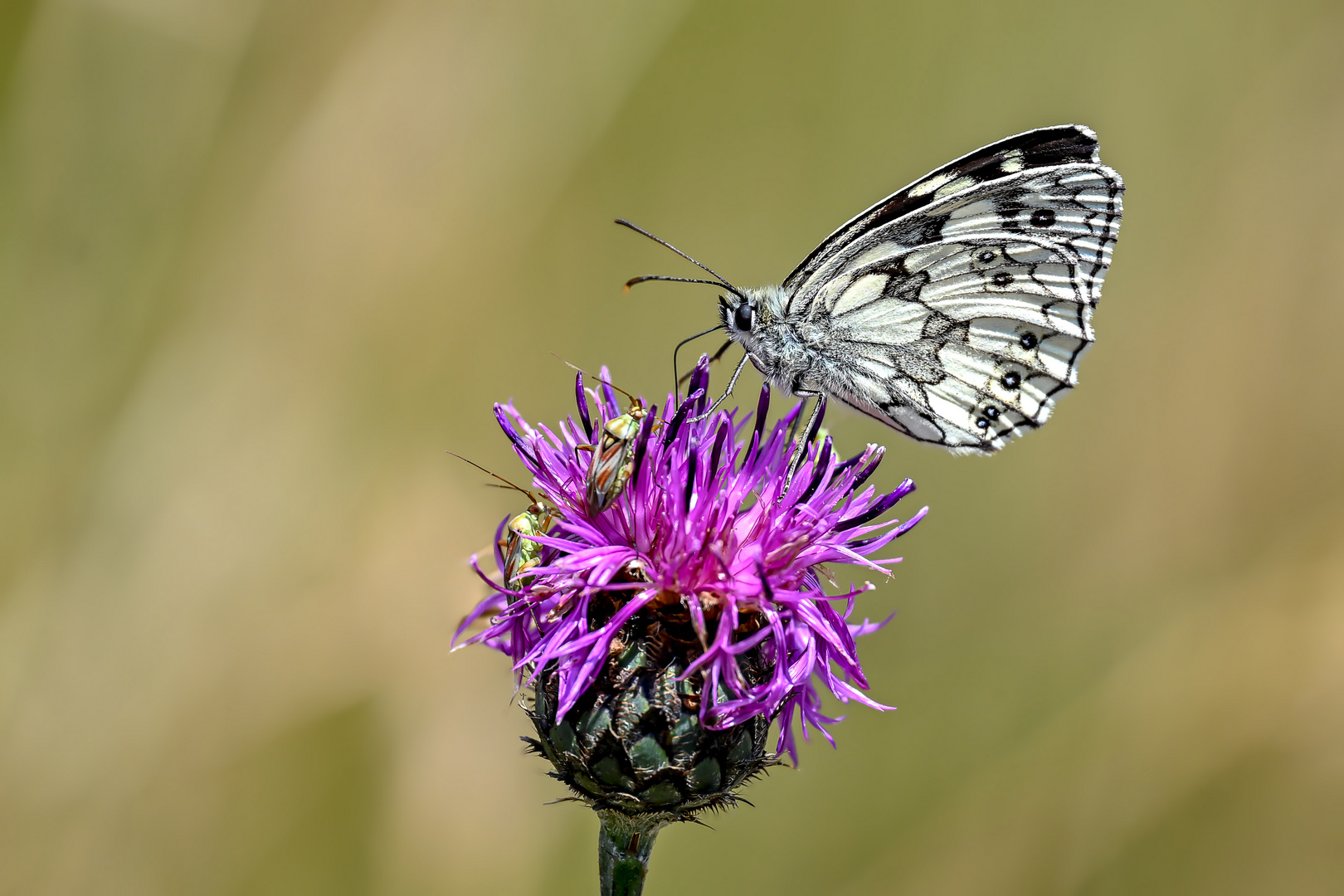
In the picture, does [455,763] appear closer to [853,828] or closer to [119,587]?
[119,587]

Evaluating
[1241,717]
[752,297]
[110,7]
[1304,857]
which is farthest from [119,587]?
[1304,857]

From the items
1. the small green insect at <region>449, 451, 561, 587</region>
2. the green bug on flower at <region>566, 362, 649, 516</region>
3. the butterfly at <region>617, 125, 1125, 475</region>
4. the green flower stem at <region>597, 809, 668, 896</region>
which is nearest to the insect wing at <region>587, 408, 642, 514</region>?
the green bug on flower at <region>566, 362, 649, 516</region>

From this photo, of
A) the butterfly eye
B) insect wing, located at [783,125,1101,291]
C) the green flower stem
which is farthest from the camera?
the butterfly eye

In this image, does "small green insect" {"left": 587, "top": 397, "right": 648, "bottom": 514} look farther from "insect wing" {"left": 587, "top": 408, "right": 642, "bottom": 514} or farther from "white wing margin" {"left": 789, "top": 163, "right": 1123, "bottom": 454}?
"white wing margin" {"left": 789, "top": 163, "right": 1123, "bottom": 454}

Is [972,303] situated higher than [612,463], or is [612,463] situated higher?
[972,303]

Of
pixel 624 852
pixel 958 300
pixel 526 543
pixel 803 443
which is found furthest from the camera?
pixel 958 300

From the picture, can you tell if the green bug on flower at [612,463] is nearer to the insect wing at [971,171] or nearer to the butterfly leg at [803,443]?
the butterfly leg at [803,443]

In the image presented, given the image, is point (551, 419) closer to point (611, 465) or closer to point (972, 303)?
point (972, 303)

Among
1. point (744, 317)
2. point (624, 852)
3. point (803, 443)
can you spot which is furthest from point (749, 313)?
point (624, 852)

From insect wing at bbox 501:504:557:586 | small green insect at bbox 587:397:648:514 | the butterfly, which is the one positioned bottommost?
insect wing at bbox 501:504:557:586
